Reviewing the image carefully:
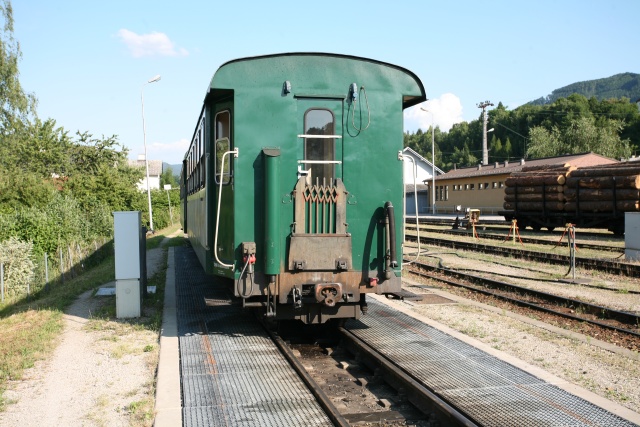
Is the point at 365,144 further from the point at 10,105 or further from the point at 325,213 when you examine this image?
the point at 10,105

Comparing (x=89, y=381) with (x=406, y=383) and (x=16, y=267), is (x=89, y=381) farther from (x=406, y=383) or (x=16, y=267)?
(x=16, y=267)

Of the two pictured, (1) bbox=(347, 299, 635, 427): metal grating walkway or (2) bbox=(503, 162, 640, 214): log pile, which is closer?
(1) bbox=(347, 299, 635, 427): metal grating walkway

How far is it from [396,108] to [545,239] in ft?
60.4

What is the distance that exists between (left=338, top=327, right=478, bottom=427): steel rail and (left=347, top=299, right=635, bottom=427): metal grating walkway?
163 millimetres

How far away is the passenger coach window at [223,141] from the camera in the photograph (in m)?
7.64

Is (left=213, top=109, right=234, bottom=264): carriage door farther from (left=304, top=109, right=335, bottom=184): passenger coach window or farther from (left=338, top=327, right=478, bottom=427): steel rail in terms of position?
(left=338, top=327, right=478, bottom=427): steel rail

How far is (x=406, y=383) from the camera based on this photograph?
5.79 meters

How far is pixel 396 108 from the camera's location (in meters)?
7.84

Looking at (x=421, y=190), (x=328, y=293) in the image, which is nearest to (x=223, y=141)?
(x=328, y=293)

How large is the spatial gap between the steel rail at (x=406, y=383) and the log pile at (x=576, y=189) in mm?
20111

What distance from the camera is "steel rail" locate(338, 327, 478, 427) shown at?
4.95 meters

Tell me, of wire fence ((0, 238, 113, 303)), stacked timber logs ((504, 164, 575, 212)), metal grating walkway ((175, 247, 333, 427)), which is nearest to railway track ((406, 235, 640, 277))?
stacked timber logs ((504, 164, 575, 212))

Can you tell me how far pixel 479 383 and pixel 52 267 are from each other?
57.2 ft

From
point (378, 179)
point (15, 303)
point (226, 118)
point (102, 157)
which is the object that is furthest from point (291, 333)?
point (102, 157)
